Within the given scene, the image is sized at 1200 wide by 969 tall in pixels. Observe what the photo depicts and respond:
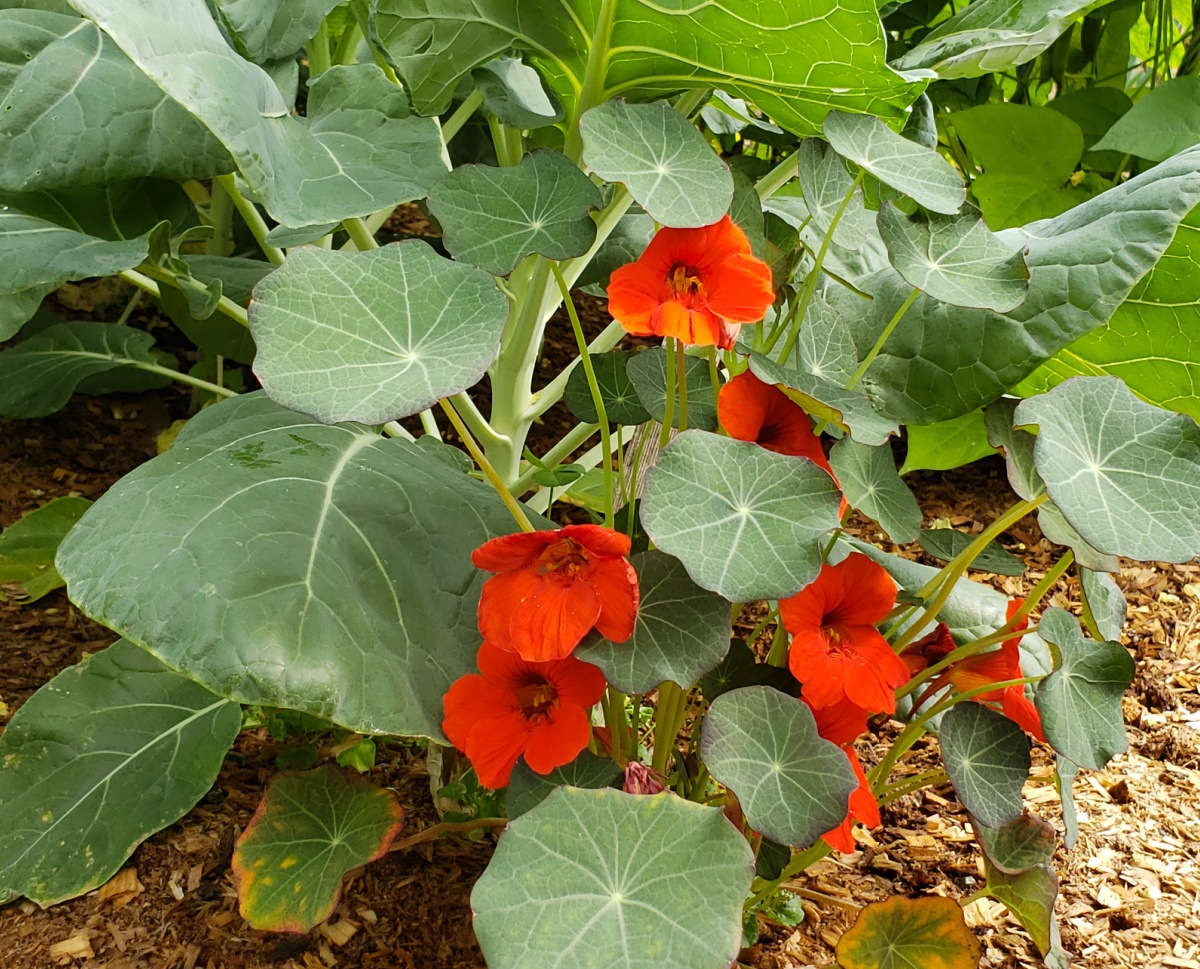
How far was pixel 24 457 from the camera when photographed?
1589mm

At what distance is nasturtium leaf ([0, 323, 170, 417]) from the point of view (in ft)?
4.76

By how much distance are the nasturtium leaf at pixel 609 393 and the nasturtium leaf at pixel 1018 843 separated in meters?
0.49

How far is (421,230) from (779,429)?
1.50 meters

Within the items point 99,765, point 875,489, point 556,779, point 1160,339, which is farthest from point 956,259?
point 99,765

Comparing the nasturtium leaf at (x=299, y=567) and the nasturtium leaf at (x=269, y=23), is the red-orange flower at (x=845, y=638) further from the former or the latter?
the nasturtium leaf at (x=269, y=23)

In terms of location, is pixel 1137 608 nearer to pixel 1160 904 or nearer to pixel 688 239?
pixel 1160 904

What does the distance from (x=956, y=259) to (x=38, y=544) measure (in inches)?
44.9

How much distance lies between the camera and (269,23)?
0.99 m

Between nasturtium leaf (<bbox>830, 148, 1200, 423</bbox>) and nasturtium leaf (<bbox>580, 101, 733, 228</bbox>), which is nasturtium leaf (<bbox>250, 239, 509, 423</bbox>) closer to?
nasturtium leaf (<bbox>580, 101, 733, 228</bbox>)

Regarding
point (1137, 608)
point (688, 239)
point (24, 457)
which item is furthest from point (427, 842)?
point (1137, 608)

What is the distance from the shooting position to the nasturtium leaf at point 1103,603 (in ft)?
2.88

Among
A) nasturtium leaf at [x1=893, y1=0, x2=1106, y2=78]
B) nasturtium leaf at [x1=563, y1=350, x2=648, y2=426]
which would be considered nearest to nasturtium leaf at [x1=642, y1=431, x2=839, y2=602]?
nasturtium leaf at [x1=563, y1=350, x2=648, y2=426]

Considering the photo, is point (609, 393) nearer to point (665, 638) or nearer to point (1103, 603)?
point (665, 638)

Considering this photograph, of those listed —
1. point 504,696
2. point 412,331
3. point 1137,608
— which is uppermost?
point 412,331
